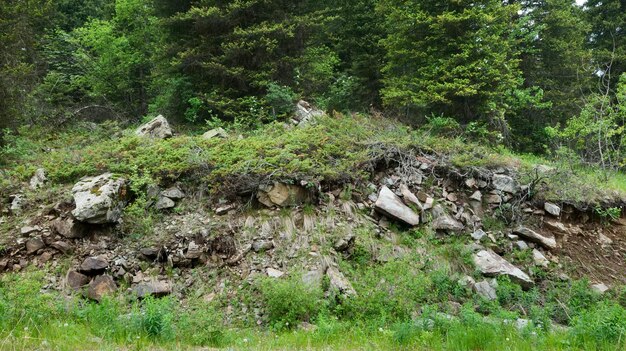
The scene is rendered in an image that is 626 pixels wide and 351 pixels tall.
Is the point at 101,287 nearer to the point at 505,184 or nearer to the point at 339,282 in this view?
the point at 339,282

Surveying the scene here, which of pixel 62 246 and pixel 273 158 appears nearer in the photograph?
pixel 62 246

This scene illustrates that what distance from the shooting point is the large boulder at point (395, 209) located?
24.6 ft

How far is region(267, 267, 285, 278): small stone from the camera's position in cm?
627

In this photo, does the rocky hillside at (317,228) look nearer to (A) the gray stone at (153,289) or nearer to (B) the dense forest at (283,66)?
(A) the gray stone at (153,289)

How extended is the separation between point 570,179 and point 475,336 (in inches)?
244

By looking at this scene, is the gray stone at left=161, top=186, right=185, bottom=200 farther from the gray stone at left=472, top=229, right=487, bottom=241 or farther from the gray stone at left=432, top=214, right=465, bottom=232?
the gray stone at left=472, top=229, right=487, bottom=241

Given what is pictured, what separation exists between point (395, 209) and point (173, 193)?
13.9 feet

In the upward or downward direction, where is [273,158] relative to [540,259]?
upward

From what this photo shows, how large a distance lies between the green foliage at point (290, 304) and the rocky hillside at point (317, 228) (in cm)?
2

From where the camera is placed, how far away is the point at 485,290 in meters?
6.64

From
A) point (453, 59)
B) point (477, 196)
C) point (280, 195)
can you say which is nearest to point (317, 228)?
point (280, 195)

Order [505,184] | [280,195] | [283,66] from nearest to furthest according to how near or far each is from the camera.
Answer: [280,195], [505,184], [283,66]

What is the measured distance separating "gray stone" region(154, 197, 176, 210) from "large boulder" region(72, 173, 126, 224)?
2.00 feet

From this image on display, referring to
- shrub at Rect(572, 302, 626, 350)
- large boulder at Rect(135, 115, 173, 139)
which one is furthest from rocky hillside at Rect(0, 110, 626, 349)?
shrub at Rect(572, 302, 626, 350)
